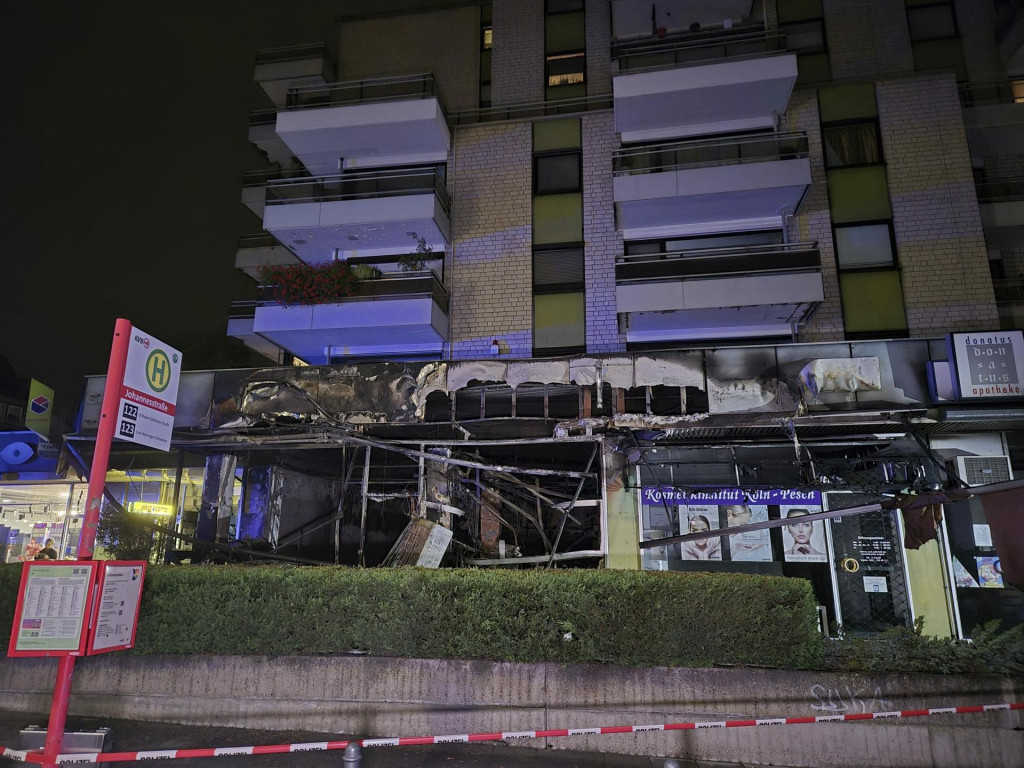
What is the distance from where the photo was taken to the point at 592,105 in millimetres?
18875

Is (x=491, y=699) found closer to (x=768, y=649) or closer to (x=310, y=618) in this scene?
(x=310, y=618)

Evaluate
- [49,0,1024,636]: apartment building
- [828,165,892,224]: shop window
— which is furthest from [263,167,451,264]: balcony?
[828,165,892,224]: shop window

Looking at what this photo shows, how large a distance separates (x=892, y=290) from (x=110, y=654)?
17.8m

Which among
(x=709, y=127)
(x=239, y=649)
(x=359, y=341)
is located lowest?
(x=239, y=649)

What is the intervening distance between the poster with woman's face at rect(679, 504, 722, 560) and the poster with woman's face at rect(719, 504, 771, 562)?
0.25 meters

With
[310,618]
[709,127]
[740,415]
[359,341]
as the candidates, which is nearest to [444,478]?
[310,618]

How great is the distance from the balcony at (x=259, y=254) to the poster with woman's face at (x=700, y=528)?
15036 mm

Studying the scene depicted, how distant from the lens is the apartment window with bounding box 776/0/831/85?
17.8 m

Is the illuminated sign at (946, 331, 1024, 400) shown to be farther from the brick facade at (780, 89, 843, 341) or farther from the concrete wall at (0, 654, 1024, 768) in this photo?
the brick facade at (780, 89, 843, 341)

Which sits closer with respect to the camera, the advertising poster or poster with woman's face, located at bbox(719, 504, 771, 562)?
the advertising poster

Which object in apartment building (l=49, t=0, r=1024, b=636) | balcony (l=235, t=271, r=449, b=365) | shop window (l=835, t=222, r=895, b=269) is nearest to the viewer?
apartment building (l=49, t=0, r=1024, b=636)

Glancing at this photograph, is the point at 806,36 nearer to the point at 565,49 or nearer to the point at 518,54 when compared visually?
the point at 565,49

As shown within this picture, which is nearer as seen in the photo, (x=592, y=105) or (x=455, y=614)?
(x=455, y=614)

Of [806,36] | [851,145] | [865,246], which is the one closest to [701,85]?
[851,145]
